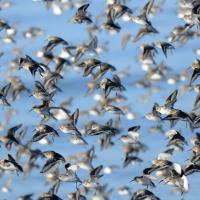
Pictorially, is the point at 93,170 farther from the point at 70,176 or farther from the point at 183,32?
the point at 183,32

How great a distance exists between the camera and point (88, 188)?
18.0 metres

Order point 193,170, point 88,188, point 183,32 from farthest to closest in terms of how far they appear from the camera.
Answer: point 183,32 < point 88,188 < point 193,170

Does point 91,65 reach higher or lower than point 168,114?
higher

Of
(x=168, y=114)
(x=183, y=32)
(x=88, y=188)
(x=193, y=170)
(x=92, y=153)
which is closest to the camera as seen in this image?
(x=193, y=170)

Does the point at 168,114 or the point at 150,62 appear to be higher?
the point at 150,62

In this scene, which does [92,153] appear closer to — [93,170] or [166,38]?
[93,170]

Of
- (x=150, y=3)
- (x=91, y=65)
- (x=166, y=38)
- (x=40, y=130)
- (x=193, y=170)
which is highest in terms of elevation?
(x=166, y=38)

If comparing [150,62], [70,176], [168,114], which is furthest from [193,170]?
[150,62]

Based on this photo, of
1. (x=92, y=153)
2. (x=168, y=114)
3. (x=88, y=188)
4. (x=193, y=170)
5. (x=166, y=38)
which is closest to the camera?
(x=193, y=170)

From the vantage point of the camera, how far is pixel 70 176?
57.0 feet

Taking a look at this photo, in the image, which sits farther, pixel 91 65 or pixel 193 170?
pixel 91 65

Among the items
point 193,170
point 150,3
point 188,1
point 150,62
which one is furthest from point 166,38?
point 193,170

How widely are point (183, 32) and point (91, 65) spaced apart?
4.99m

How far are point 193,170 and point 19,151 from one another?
623 centimetres
